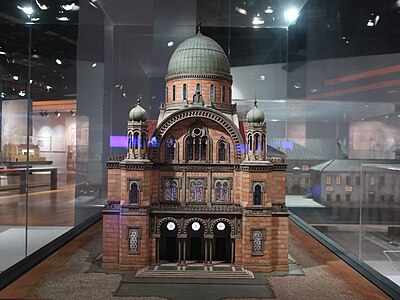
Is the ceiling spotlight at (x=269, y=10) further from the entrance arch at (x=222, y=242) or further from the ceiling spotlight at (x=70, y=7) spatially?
the entrance arch at (x=222, y=242)

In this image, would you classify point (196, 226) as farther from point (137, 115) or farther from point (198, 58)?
point (198, 58)

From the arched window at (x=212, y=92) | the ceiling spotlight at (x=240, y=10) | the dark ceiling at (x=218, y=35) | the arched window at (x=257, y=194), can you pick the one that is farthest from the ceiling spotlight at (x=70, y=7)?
the arched window at (x=257, y=194)

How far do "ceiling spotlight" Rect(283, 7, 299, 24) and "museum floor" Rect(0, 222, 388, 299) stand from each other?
12.0m

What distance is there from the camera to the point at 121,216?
49.0 feet

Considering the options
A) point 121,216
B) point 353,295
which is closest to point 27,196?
point 121,216

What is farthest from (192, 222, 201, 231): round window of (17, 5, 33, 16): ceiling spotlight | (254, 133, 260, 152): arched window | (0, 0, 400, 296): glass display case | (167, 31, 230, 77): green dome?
(17, 5, 33, 16): ceiling spotlight

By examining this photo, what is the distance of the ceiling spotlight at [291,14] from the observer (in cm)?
1780

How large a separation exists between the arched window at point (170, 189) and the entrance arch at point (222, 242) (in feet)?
7.17

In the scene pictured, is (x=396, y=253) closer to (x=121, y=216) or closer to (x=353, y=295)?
(x=353, y=295)

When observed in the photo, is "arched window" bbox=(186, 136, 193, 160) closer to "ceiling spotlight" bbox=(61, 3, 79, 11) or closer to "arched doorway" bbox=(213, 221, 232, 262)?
"arched doorway" bbox=(213, 221, 232, 262)

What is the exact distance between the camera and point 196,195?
15.8 m

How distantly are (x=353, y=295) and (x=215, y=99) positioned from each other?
10.0 meters

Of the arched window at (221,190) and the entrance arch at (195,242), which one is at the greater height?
the arched window at (221,190)

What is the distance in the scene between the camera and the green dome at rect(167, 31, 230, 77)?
1716 cm
